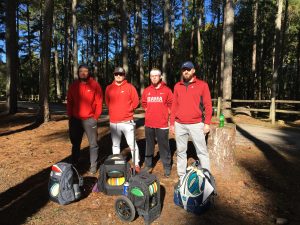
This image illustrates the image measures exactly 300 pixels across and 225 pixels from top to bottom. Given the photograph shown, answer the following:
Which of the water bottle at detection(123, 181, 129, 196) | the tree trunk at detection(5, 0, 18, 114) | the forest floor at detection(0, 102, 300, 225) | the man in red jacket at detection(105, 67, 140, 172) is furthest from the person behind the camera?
the tree trunk at detection(5, 0, 18, 114)

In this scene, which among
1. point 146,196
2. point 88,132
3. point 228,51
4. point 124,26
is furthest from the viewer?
point 124,26

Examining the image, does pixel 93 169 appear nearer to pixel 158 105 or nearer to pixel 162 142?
Answer: pixel 162 142

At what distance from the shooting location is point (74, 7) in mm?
26094

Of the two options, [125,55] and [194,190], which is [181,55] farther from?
[194,190]

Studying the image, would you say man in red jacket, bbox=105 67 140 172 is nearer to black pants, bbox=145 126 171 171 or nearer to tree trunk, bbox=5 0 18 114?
black pants, bbox=145 126 171 171

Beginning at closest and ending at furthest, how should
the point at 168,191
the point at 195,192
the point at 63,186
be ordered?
the point at 195,192 < the point at 63,186 < the point at 168,191

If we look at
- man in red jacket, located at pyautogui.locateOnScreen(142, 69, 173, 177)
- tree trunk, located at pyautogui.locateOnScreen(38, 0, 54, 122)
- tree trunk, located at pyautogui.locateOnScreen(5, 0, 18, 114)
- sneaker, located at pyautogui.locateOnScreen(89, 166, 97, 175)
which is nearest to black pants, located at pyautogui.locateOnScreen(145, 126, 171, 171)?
man in red jacket, located at pyautogui.locateOnScreen(142, 69, 173, 177)

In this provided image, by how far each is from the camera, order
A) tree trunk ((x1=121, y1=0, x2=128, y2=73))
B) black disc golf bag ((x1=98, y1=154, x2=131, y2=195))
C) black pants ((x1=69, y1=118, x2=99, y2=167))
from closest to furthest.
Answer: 1. black disc golf bag ((x1=98, y1=154, x2=131, y2=195))
2. black pants ((x1=69, y1=118, x2=99, y2=167))
3. tree trunk ((x1=121, y1=0, x2=128, y2=73))

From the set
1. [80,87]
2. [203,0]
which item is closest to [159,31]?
[203,0]

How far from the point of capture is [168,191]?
5.74 m

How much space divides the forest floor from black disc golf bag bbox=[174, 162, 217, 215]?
0.13 m

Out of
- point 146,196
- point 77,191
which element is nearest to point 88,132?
point 77,191

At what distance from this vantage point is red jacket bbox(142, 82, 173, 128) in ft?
20.7

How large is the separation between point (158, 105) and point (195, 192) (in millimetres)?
2086
